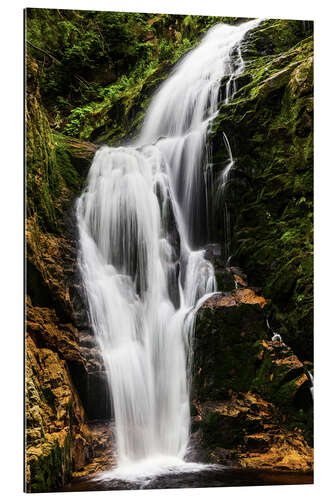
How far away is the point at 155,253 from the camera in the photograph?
5781 mm

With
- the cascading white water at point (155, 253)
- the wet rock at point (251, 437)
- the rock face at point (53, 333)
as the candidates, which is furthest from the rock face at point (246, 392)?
the rock face at point (53, 333)

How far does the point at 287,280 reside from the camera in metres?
5.97

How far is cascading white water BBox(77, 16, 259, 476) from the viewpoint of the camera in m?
5.50

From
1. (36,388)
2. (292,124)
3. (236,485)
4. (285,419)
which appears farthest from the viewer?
(292,124)

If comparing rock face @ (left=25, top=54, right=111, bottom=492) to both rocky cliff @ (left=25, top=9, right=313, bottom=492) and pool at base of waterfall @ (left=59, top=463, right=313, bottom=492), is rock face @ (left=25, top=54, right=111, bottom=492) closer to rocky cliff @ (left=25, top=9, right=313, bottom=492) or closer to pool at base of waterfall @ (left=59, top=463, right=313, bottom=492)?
rocky cliff @ (left=25, top=9, right=313, bottom=492)

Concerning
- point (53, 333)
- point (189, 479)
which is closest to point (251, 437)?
point (189, 479)

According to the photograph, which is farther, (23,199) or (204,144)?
(204,144)

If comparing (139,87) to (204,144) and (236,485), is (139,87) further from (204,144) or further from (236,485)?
(236,485)

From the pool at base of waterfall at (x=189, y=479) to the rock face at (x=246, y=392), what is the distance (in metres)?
0.08

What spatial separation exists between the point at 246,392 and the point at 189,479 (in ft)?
3.09

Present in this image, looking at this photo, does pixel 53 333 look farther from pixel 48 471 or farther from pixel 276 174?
pixel 276 174

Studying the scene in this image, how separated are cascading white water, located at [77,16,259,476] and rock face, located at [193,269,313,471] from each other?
17 cm

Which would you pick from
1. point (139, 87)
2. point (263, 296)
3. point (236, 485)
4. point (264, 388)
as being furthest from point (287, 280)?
point (139, 87)

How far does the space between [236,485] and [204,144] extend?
3125 mm
